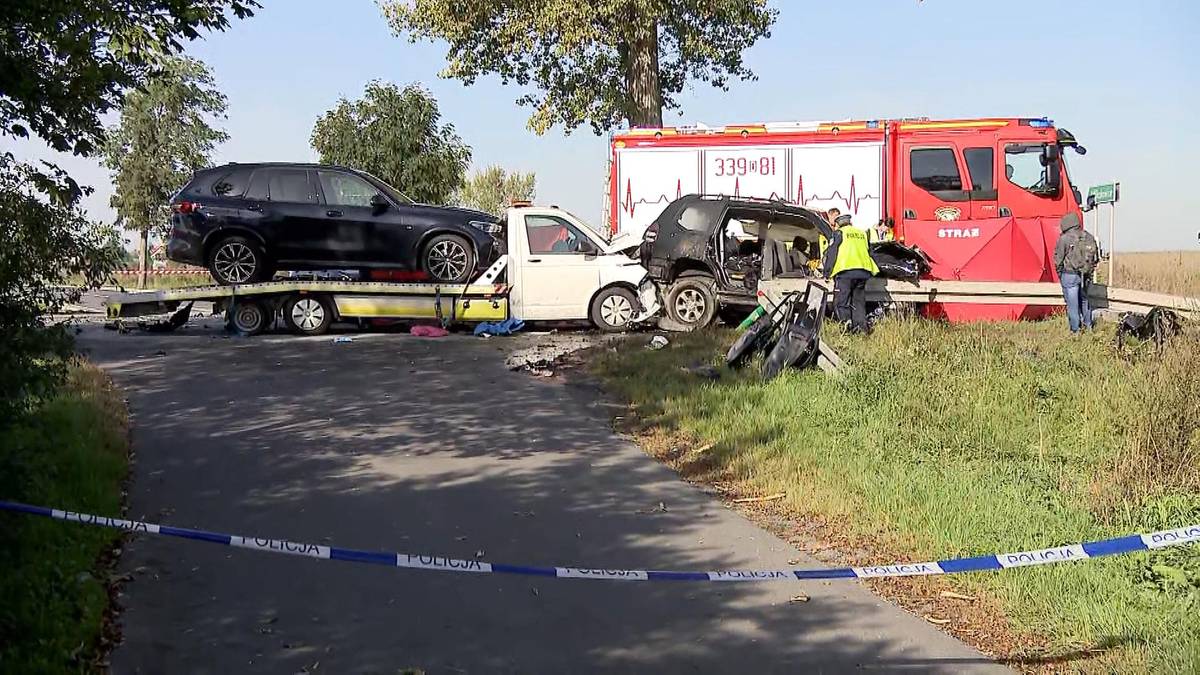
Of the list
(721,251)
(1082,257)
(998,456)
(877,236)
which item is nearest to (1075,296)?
(1082,257)

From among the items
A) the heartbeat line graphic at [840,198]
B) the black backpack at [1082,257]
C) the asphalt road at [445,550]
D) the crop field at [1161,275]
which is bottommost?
the asphalt road at [445,550]

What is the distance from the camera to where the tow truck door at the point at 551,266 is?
55.6 feet

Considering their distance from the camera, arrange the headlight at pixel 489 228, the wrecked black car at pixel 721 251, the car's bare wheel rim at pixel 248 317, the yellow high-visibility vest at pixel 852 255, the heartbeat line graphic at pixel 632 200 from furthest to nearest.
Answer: the heartbeat line graphic at pixel 632 200 < the headlight at pixel 489 228 < the car's bare wheel rim at pixel 248 317 < the wrecked black car at pixel 721 251 < the yellow high-visibility vest at pixel 852 255

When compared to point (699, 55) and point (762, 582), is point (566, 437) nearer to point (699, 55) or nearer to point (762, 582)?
point (762, 582)

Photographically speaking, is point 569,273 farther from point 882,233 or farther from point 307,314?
point 882,233

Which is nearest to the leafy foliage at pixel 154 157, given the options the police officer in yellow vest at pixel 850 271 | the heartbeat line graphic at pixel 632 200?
the heartbeat line graphic at pixel 632 200

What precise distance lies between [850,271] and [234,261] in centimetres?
831

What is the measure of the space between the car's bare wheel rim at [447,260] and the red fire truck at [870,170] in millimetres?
3291

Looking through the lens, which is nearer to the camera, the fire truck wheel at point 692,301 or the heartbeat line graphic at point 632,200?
the fire truck wheel at point 692,301

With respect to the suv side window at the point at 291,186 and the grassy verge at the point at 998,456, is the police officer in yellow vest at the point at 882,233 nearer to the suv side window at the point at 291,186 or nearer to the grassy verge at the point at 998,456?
the grassy verge at the point at 998,456

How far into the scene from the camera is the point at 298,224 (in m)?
16.7

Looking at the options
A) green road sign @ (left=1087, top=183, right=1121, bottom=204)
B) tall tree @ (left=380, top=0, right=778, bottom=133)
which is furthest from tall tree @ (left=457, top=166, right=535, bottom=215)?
green road sign @ (left=1087, top=183, right=1121, bottom=204)

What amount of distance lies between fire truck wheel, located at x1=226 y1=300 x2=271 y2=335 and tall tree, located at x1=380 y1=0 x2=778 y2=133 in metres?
11.0

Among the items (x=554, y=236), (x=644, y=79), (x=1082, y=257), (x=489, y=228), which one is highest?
(x=644, y=79)
